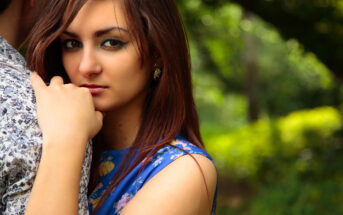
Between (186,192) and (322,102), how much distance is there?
557 inches

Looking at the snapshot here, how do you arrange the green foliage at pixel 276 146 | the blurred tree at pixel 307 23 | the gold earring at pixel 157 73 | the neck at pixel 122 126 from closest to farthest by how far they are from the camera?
the gold earring at pixel 157 73
the neck at pixel 122 126
the blurred tree at pixel 307 23
the green foliage at pixel 276 146

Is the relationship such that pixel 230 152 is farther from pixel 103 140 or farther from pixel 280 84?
pixel 103 140

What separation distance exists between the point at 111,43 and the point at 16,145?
21.9 inches

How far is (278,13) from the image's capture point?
20.8ft

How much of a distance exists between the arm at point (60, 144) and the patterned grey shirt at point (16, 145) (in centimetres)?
2

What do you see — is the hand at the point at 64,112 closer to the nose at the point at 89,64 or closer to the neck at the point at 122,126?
the nose at the point at 89,64

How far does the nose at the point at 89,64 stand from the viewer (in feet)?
5.72

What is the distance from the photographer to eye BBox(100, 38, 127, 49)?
70.2 inches

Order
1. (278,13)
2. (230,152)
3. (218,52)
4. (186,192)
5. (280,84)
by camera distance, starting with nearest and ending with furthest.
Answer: (186,192) → (278,13) → (218,52) → (230,152) → (280,84)

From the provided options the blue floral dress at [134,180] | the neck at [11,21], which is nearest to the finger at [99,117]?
the blue floral dress at [134,180]

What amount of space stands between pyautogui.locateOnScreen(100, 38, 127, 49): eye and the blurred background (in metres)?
4.38

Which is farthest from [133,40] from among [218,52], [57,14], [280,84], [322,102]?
[280,84]

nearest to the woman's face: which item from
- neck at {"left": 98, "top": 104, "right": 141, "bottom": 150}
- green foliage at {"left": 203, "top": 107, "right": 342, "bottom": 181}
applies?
neck at {"left": 98, "top": 104, "right": 141, "bottom": 150}

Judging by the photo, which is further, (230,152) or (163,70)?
(230,152)
